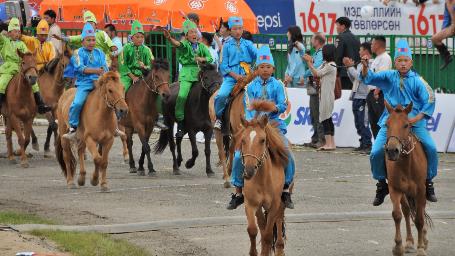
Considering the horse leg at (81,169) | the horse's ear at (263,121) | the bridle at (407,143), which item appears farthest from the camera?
the horse leg at (81,169)

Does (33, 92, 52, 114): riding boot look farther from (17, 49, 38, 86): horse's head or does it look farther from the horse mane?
the horse mane

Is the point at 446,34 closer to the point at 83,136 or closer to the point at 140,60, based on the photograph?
the point at 83,136

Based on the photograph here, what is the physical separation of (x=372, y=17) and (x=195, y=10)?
5.52 meters

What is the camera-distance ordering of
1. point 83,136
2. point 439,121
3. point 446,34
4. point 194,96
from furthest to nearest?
point 439,121
point 194,96
point 83,136
point 446,34

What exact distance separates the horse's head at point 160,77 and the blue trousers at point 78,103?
167 centimetres

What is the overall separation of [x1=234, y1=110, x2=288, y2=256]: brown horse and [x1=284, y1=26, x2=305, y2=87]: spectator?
11.1 metres

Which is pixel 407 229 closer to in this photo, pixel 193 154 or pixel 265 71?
pixel 265 71

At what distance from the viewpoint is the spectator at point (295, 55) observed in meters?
22.8

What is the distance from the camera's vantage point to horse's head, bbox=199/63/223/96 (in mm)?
19656

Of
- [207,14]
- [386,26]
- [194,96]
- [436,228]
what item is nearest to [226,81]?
[194,96]

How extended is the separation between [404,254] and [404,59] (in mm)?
2025

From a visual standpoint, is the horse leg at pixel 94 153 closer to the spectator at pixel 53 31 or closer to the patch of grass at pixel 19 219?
Answer: the patch of grass at pixel 19 219

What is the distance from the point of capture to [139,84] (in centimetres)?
2025

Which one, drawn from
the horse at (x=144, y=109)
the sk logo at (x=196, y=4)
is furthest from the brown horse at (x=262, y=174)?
the sk logo at (x=196, y=4)
